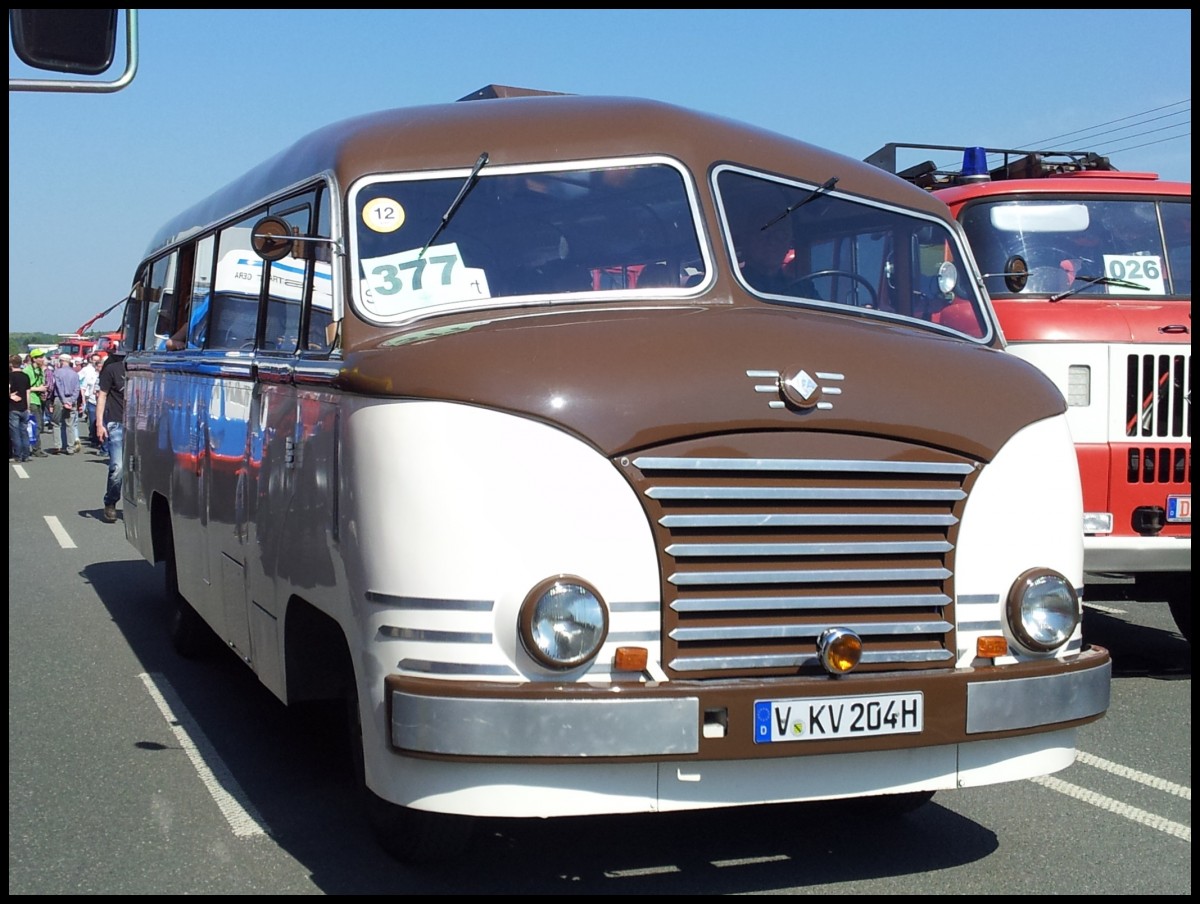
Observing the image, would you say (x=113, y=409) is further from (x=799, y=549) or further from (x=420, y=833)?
(x=799, y=549)

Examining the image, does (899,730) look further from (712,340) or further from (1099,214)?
(1099,214)

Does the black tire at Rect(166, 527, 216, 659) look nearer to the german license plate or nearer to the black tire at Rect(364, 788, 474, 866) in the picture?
the black tire at Rect(364, 788, 474, 866)

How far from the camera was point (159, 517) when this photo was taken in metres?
8.11

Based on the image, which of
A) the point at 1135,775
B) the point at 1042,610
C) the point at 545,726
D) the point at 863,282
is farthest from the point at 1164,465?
the point at 545,726

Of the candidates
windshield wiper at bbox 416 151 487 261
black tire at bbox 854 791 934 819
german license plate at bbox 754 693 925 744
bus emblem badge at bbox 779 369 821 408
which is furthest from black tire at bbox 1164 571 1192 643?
windshield wiper at bbox 416 151 487 261

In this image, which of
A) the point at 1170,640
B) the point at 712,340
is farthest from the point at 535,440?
the point at 1170,640

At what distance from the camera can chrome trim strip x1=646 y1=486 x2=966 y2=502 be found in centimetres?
390

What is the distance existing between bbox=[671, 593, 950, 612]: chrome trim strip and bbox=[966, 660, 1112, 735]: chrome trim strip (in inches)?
10.9

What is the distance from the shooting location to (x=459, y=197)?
4746 millimetres

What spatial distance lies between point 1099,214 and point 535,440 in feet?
19.3

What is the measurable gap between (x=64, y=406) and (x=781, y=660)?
2452 cm

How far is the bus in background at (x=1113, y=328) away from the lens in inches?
303

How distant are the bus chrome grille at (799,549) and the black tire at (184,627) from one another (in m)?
4.44

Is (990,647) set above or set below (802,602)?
below
